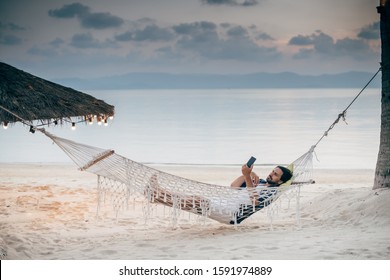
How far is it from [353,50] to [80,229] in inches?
319

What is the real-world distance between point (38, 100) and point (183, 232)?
141 cm

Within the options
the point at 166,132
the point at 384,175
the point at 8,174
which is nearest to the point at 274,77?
the point at 166,132

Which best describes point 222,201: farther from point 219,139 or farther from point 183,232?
point 219,139

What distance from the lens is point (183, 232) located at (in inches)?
127

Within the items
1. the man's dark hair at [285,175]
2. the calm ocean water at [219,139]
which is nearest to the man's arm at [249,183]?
the man's dark hair at [285,175]

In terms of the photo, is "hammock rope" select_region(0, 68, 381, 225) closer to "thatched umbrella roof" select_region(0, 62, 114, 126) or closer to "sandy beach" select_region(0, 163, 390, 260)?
"sandy beach" select_region(0, 163, 390, 260)

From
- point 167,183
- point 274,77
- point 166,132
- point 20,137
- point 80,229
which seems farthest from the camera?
point 274,77

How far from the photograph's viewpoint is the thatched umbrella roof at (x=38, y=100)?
3.49 m

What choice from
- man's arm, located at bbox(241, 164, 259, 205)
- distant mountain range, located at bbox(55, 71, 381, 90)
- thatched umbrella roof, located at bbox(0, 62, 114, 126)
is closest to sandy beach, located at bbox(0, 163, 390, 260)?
man's arm, located at bbox(241, 164, 259, 205)

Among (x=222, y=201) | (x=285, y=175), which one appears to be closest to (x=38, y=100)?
(x=222, y=201)

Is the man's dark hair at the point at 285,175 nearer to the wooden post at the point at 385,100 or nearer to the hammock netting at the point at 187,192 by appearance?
the hammock netting at the point at 187,192

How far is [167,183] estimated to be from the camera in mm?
2936
